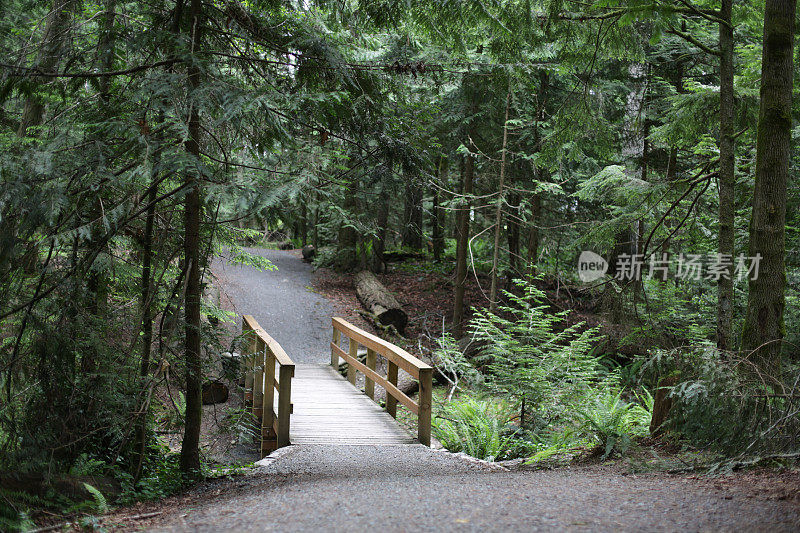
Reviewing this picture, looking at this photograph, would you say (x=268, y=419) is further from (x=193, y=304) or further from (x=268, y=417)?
(x=193, y=304)

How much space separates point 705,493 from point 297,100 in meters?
4.53

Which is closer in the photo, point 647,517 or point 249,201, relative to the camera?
point 647,517

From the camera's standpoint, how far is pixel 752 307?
5.00 metres

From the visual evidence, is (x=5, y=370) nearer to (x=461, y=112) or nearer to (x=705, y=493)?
(x=705, y=493)

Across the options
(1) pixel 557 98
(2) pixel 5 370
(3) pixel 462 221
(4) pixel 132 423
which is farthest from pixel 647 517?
(1) pixel 557 98

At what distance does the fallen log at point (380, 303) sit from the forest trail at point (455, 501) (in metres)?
Result: 8.36

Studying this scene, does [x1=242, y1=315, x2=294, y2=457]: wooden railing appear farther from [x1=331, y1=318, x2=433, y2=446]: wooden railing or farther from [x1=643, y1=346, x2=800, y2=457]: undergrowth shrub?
[x1=643, y1=346, x2=800, y2=457]: undergrowth shrub

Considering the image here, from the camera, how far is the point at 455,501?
3711 mm

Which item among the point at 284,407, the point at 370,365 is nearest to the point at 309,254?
the point at 370,365

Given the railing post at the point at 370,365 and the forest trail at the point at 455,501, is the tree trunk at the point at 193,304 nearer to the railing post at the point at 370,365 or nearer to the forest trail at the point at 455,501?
the forest trail at the point at 455,501

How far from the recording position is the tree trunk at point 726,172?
6.22 meters

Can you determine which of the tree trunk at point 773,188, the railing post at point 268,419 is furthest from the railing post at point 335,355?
the tree trunk at point 773,188

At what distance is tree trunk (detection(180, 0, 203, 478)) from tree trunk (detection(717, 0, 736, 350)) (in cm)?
572

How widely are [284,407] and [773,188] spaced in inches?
228
